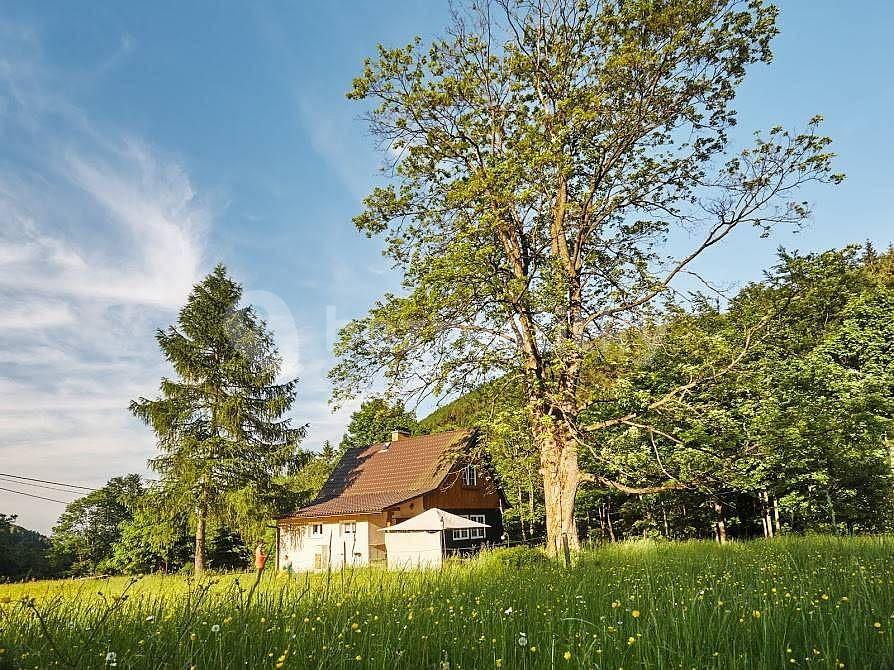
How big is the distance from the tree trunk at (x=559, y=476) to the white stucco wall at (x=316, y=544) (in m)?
14.2

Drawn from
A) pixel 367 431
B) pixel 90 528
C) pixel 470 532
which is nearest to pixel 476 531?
pixel 470 532

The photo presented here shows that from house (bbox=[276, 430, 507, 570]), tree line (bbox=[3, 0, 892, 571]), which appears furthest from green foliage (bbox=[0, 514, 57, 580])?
tree line (bbox=[3, 0, 892, 571])

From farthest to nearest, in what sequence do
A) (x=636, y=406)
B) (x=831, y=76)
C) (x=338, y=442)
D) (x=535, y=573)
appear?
(x=338, y=442), (x=636, y=406), (x=831, y=76), (x=535, y=573)

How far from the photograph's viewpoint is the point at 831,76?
414 inches

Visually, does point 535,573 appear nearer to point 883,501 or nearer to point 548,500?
point 548,500

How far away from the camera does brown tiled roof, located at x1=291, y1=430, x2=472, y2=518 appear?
26.9 meters

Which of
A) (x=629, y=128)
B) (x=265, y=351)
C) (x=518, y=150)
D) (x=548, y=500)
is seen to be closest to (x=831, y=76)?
(x=629, y=128)

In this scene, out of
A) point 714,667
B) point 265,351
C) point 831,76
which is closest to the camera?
point 714,667

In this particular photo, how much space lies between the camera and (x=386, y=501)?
85.3 feet

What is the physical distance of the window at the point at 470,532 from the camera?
28167mm

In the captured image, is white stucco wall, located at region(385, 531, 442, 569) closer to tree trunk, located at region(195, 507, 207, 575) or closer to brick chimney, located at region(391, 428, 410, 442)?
tree trunk, located at region(195, 507, 207, 575)

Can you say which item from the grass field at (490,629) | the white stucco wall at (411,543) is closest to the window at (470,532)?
the white stucco wall at (411,543)

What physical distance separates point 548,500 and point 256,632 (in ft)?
33.0

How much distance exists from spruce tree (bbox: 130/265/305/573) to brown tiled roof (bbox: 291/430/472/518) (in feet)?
13.0
